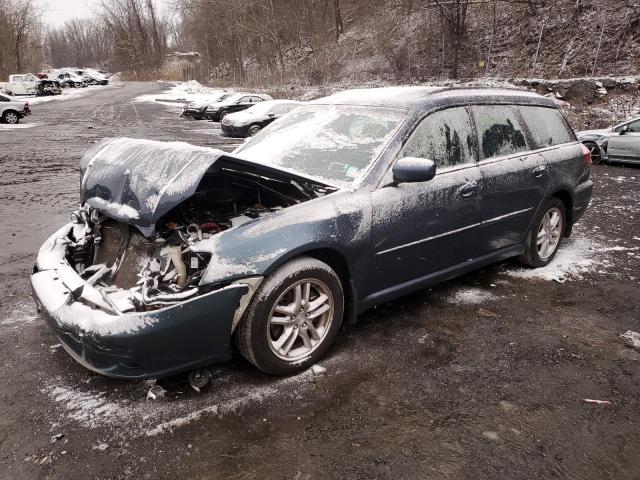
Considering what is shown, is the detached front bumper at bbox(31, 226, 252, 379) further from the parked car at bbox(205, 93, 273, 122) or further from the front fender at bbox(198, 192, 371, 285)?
the parked car at bbox(205, 93, 273, 122)

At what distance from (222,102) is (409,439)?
21783 mm

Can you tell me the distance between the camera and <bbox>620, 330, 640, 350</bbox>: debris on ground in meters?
3.35

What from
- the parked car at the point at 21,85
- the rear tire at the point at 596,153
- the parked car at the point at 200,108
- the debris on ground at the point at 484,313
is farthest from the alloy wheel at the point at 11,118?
the debris on ground at the point at 484,313

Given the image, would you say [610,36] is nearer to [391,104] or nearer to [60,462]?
[391,104]

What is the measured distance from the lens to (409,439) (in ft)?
7.87

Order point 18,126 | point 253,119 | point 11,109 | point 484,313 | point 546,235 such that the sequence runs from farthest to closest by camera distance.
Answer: point 11,109 < point 18,126 < point 253,119 < point 546,235 < point 484,313

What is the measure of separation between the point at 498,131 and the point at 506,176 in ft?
1.36

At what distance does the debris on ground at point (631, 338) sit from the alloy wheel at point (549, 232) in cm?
129

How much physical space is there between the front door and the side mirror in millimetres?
147

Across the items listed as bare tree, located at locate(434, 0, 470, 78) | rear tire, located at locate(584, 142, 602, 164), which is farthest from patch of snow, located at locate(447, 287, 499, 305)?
bare tree, located at locate(434, 0, 470, 78)

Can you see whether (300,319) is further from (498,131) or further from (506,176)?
(498,131)

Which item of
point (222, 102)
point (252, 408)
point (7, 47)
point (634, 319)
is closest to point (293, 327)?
point (252, 408)

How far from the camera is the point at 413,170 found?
3.03 meters

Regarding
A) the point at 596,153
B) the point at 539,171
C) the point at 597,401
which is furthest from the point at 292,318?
the point at 596,153
